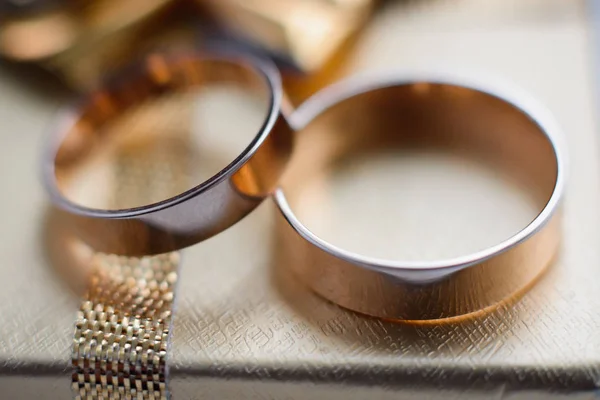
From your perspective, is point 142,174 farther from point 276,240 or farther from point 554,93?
point 554,93

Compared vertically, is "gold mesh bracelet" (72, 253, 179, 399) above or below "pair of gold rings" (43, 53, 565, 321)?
Answer: below

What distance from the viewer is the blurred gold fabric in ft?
1.95

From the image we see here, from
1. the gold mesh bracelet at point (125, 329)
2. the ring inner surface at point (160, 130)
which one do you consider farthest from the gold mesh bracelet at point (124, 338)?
the ring inner surface at point (160, 130)

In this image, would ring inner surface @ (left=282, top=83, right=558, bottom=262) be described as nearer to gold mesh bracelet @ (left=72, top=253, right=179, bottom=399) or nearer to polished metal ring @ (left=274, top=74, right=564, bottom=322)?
polished metal ring @ (left=274, top=74, right=564, bottom=322)

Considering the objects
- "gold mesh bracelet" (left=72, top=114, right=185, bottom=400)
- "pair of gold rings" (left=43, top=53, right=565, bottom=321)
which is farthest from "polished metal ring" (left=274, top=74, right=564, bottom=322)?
"gold mesh bracelet" (left=72, top=114, right=185, bottom=400)

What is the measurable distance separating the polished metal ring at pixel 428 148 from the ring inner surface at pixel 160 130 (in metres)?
0.08

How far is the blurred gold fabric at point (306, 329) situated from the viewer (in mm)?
595

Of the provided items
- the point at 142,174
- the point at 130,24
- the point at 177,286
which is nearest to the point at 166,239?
the point at 177,286

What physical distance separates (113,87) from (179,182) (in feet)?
0.44

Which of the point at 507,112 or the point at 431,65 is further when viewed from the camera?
the point at 431,65

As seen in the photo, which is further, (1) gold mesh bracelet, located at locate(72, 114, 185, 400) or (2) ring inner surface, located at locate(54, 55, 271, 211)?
(2) ring inner surface, located at locate(54, 55, 271, 211)

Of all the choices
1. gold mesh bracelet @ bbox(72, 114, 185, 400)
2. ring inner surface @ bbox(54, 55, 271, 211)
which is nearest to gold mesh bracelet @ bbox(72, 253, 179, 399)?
gold mesh bracelet @ bbox(72, 114, 185, 400)

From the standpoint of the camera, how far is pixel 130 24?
87cm

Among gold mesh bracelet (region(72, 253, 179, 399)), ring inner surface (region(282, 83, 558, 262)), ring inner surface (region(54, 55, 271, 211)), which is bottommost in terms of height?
gold mesh bracelet (region(72, 253, 179, 399))
